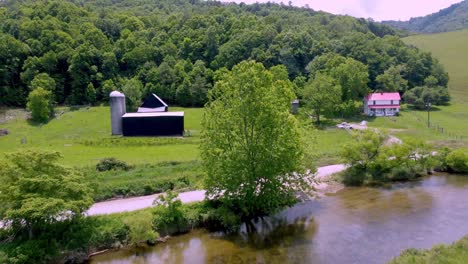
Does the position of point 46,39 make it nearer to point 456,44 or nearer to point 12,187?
point 12,187

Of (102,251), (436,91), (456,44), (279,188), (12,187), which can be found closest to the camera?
(12,187)

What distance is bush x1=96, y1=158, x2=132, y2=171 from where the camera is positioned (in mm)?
31531

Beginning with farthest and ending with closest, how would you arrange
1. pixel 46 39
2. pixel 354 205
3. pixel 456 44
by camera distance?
pixel 456 44 < pixel 46 39 < pixel 354 205

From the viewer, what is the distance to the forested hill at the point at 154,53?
6519cm

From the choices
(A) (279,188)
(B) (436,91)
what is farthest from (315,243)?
(B) (436,91)

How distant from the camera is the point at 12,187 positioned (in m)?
18.6

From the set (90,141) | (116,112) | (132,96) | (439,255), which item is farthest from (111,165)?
(132,96)

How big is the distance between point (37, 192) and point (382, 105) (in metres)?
51.2

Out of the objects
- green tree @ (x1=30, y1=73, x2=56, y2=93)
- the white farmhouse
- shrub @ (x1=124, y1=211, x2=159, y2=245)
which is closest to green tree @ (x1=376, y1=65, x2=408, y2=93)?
the white farmhouse

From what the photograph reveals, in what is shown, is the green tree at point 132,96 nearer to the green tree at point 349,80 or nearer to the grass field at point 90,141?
the grass field at point 90,141

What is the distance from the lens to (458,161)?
33.7 meters

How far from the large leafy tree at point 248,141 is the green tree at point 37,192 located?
7.41 m

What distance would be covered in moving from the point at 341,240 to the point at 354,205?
6.06m

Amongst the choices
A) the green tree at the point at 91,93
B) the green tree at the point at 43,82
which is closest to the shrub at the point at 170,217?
the green tree at the point at 43,82
